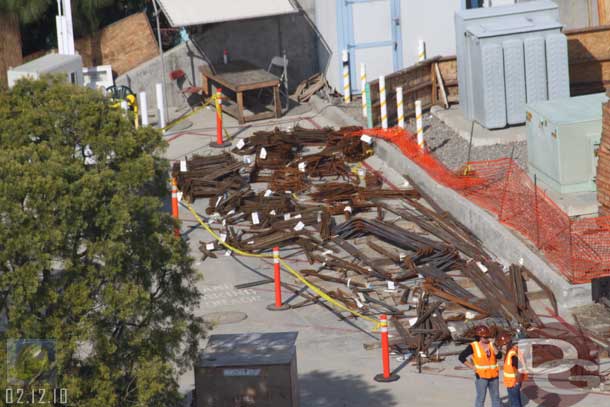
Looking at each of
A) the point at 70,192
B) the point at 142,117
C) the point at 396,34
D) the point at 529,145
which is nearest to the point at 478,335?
the point at 70,192

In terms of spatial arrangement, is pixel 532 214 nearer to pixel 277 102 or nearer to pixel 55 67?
pixel 277 102

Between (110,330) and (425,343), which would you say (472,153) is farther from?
(110,330)

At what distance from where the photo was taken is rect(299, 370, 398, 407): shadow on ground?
1627 cm

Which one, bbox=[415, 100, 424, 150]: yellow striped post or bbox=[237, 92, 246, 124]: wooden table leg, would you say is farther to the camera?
bbox=[237, 92, 246, 124]: wooden table leg

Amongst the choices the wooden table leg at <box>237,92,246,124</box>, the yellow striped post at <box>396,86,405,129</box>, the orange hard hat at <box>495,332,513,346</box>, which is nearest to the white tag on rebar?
the yellow striped post at <box>396,86,405,129</box>

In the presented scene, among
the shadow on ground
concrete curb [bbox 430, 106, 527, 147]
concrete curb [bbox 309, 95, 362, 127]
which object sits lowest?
the shadow on ground

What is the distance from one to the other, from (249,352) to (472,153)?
12866mm

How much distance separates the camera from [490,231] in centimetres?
2178

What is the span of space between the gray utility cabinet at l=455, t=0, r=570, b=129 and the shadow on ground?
11.6 meters

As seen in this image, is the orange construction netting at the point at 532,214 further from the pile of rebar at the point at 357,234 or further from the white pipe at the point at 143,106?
the white pipe at the point at 143,106

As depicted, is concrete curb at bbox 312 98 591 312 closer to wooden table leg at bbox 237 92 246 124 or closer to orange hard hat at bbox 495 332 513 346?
orange hard hat at bbox 495 332 513 346

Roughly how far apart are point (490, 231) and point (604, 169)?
222 cm

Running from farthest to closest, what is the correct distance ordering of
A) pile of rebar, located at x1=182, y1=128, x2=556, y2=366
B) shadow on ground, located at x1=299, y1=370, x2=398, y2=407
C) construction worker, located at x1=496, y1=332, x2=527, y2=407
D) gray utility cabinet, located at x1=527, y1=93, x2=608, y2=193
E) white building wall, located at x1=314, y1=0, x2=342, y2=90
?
white building wall, located at x1=314, y1=0, x2=342, y2=90 → gray utility cabinet, located at x1=527, y1=93, x2=608, y2=193 → pile of rebar, located at x1=182, y1=128, x2=556, y2=366 → shadow on ground, located at x1=299, y1=370, x2=398, y2=407 → construction worker, located at x1=496, y1=332, x2=527, y2=407
